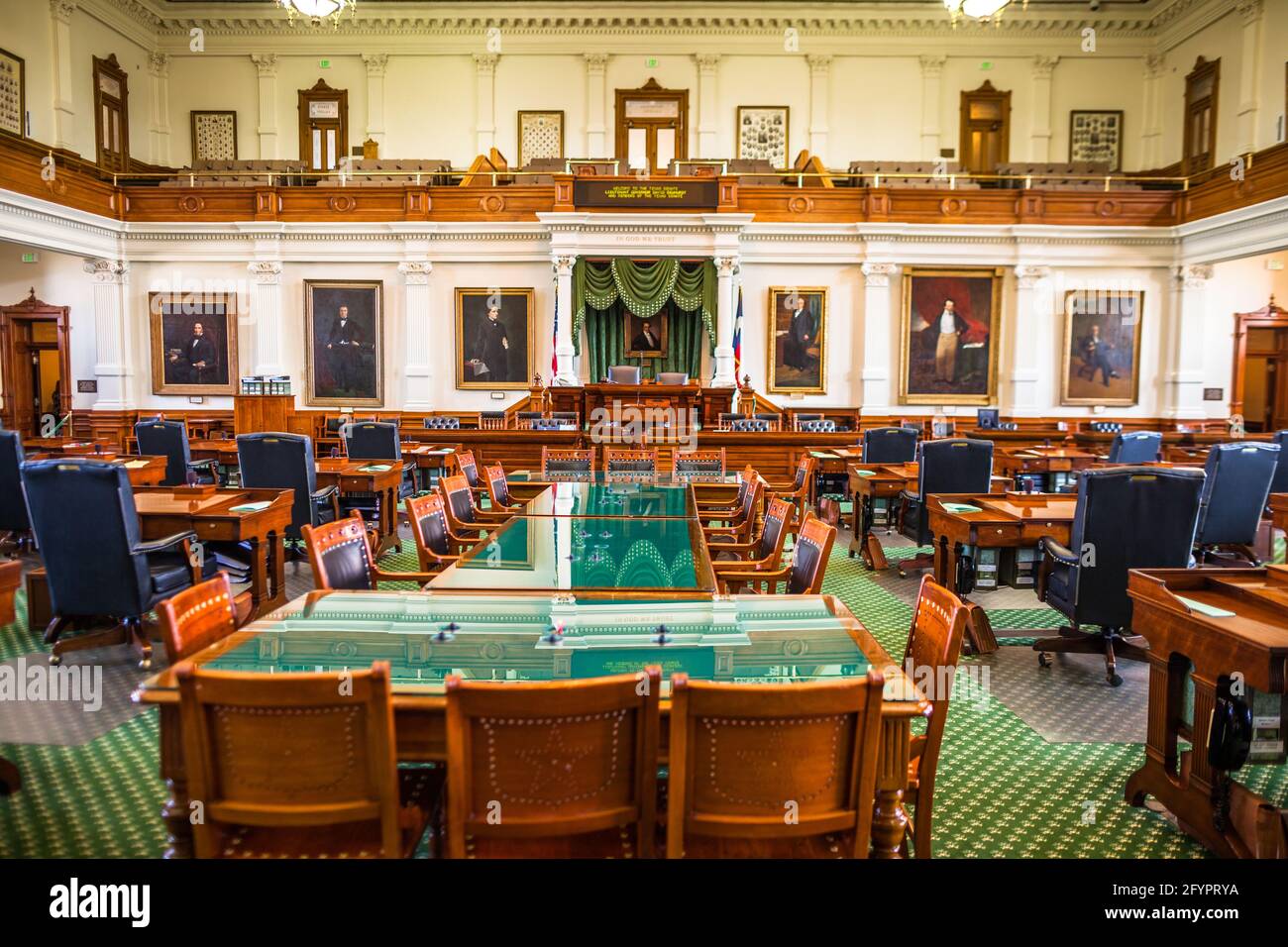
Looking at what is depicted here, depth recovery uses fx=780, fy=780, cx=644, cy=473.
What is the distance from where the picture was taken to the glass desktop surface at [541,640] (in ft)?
6.36

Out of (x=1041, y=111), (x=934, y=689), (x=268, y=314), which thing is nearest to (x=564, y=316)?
(x=268, y=314)

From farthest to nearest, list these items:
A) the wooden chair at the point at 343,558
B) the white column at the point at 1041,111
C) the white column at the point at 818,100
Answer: the white column at the point at 1041,111 < the white column at the point at 818,100 < the wooden chair at the point at 343,558

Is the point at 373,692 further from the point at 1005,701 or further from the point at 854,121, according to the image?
the point at 854,121

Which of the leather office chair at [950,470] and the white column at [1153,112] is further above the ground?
the white column at [1153,112]

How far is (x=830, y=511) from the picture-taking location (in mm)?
8672

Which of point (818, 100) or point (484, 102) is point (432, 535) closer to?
point (484, 102)

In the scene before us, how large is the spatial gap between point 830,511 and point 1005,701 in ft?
16.1

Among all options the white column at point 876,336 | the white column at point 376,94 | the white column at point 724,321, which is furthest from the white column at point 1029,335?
the white column at point 376,94

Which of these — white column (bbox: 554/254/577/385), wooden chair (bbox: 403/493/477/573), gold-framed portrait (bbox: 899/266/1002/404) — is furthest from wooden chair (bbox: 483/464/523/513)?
gold-framed portrait (bbox: 899/266/1002/404)

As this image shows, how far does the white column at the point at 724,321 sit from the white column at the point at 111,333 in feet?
32.8

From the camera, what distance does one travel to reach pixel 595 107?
51.1 feet

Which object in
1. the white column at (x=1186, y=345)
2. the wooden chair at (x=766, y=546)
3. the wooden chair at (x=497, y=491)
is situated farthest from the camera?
the white column at (x=1186, y=345)

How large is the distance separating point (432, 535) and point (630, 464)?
2.98 m

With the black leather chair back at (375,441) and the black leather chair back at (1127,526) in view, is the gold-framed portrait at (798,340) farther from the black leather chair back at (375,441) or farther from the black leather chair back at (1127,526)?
the black leather chair back at (1127,526)
